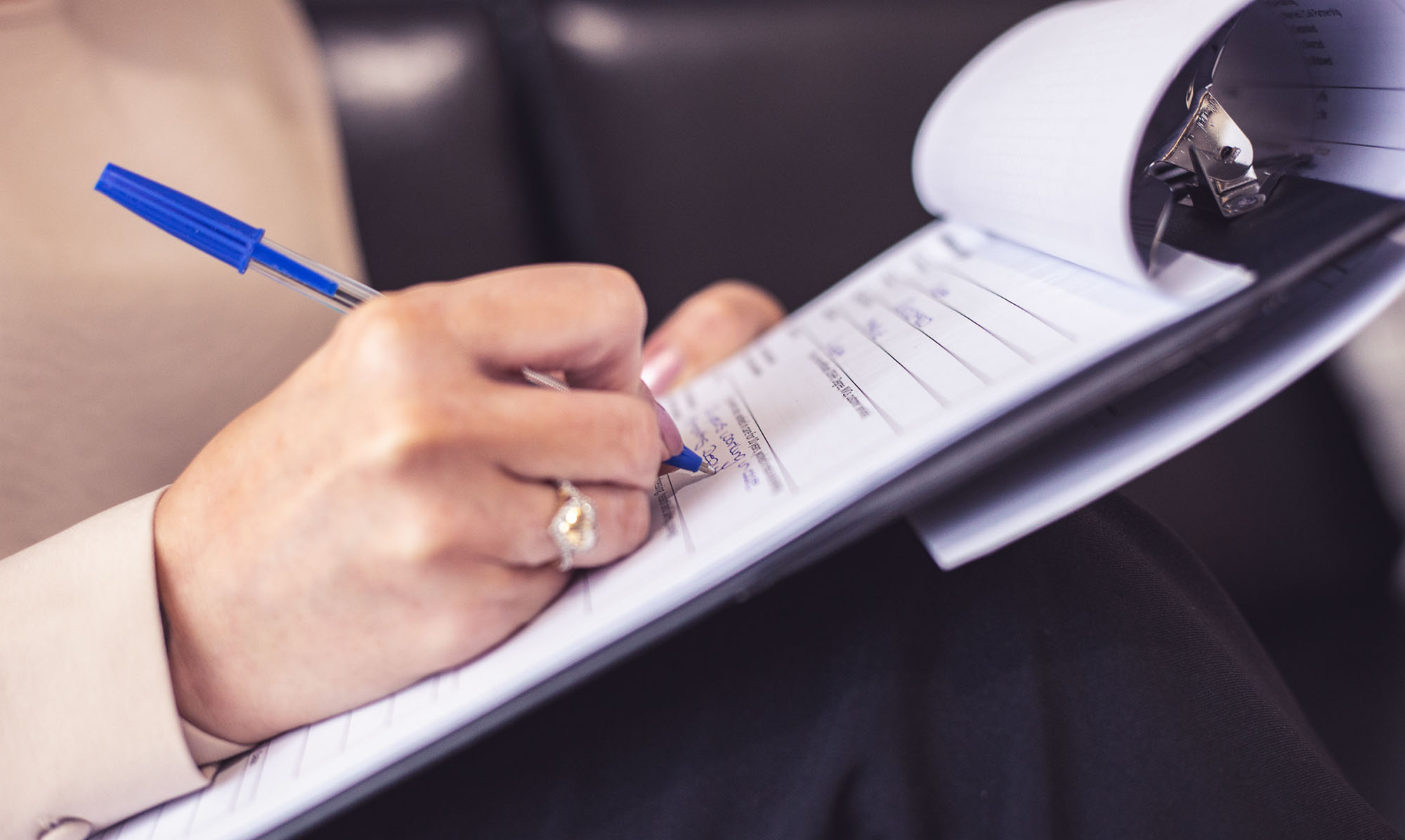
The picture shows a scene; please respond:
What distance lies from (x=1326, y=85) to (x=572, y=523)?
1.28 ft

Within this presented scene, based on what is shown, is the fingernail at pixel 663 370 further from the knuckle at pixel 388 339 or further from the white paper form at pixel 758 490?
the knuckle at pixel 388 339

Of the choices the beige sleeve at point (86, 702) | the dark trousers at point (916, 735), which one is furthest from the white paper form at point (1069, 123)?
the beige sleeve at point (86, 702)

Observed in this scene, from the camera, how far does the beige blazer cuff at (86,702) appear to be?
0.91ft

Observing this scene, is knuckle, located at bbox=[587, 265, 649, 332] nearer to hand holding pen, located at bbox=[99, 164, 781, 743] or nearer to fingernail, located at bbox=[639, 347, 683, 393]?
hand holding pen, located at bbox=[99, 164, 781, 743]

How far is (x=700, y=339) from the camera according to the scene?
654 mm

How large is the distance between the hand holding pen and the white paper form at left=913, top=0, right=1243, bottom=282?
7.0 inches

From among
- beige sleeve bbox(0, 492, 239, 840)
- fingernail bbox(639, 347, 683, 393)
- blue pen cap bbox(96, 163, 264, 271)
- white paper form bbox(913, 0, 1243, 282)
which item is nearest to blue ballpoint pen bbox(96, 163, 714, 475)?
blue pen cap bbox(96, 163, 264, 271)

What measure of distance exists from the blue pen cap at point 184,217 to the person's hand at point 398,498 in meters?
0.07

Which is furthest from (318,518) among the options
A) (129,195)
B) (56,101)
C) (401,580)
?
(56,101)

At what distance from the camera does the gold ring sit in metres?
0.27

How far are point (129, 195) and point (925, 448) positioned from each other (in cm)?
32

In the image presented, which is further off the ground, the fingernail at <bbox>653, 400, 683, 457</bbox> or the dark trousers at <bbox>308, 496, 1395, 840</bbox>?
the fingernail at <bbox>653, 400, 683, 457</bbox>

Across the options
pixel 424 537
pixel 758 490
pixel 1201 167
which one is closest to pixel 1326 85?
pixel 1201 167

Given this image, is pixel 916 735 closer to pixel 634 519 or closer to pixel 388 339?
pixel 634 519
